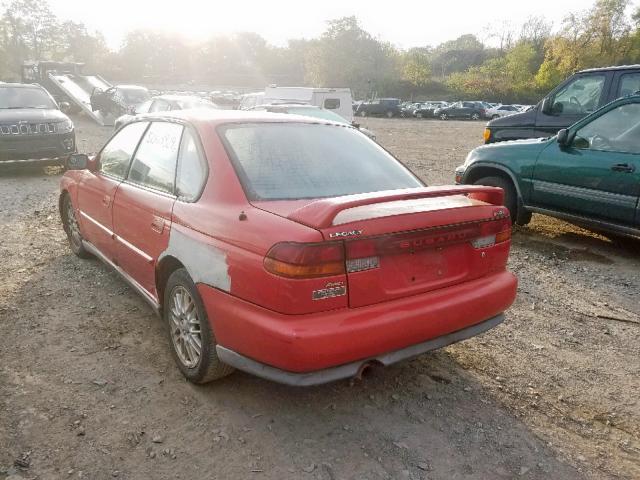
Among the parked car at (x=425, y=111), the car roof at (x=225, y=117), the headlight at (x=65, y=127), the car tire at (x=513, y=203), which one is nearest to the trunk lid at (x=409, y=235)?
the car roof at (x=225, y=117)

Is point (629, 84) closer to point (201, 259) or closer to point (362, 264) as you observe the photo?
point (362, 264)

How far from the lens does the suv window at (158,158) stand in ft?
10.9

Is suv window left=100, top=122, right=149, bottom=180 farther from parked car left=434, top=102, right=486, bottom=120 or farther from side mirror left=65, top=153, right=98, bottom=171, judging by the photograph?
parked car left=434, top=102, right=486, bottom=120

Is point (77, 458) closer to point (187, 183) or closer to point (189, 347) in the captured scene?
point (189, 347)

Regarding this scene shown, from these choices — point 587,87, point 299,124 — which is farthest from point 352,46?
point 299,124

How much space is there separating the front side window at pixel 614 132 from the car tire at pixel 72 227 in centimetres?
526

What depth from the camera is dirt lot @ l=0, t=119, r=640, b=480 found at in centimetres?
246

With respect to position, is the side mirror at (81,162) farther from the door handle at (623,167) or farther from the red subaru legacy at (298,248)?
the door handle at (623,167)

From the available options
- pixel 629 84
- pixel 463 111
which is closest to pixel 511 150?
pixel 629 84

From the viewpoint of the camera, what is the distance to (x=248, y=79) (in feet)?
265

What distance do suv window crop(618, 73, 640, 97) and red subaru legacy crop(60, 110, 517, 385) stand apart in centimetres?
539

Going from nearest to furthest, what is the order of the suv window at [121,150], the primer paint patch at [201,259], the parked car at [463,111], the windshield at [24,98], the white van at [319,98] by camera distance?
the primer paint patch at [201,259]
the suv window at [121,150]
the windshield at [24,98]
the white van at [319,98]
the parked car at [463,111]

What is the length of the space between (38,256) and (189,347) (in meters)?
→ 3.13

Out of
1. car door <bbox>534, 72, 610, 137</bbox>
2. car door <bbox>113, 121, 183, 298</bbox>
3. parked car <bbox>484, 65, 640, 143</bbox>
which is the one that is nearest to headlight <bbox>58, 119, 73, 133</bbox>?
car door <bbox>113, 121, 183, 298</bbox>
